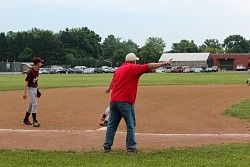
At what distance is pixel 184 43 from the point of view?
166 meters

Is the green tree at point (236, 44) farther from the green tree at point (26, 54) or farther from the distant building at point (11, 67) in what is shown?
the distant building at point (11, 67)

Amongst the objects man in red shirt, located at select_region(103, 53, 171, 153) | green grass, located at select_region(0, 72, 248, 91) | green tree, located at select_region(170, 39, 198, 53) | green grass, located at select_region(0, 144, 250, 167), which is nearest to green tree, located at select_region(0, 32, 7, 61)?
green tree, located at select_region(170, 39, 198, 53)

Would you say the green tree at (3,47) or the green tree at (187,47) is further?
the green tree at (187,47)

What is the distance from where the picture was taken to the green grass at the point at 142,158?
7266mm

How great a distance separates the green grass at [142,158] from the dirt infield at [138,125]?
2.58 ft

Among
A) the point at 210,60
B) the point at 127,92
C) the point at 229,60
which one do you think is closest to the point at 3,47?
the point at 210,60

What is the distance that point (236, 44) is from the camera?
185 meters

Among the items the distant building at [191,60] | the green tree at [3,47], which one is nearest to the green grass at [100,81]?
the distant building at [191,60]

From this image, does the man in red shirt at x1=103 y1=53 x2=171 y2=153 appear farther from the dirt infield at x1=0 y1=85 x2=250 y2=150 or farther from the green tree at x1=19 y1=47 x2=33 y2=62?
the green tree at x1=19 y1=47 x2=33 y2=62

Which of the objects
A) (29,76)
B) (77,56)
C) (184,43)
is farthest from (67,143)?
(184,43)

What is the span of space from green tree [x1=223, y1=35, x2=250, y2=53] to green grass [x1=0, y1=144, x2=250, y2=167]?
169527mm

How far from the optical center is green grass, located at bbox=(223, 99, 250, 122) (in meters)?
14.0

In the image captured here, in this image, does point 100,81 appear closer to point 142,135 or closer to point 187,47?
point 142,135

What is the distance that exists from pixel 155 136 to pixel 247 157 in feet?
9.97
